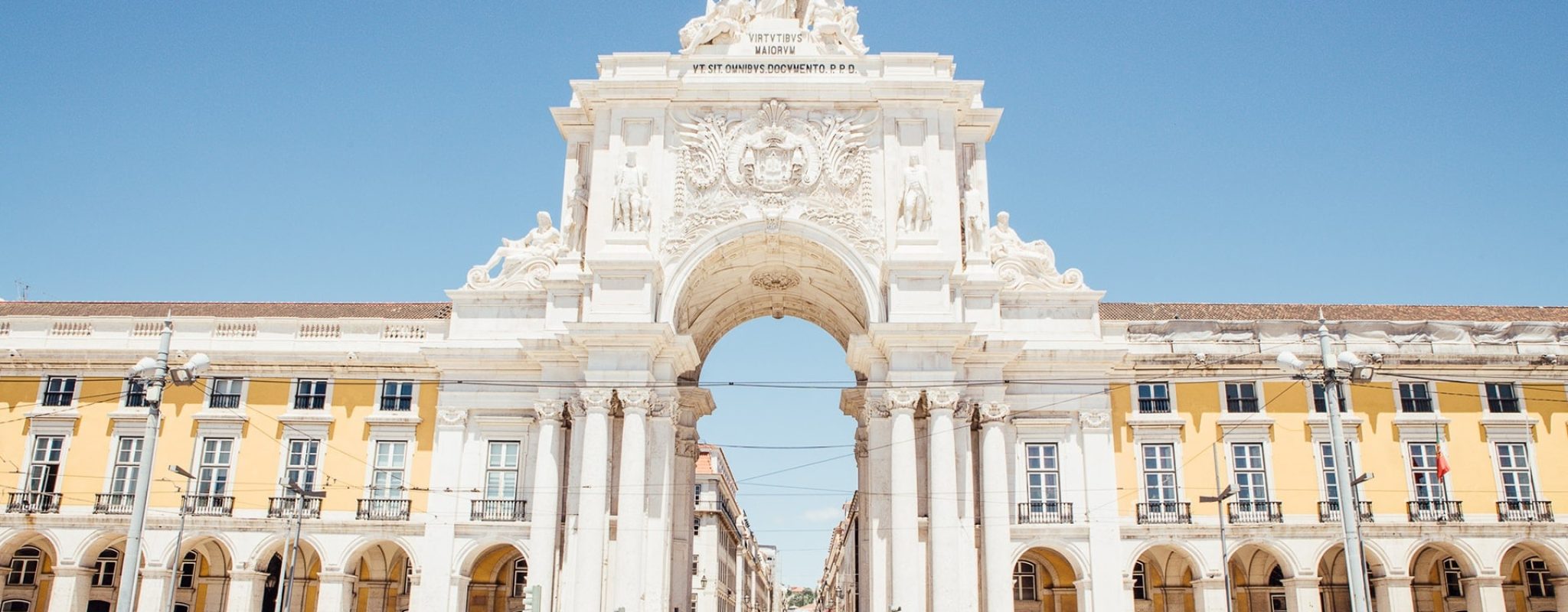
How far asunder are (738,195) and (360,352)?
13.4 meters

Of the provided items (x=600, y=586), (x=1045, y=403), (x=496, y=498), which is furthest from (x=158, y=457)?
A: (x=1045, y=403)

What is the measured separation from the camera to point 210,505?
126 ft

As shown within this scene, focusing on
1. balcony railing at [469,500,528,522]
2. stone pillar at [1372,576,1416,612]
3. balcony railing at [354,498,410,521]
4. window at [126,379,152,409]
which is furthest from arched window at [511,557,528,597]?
stone pillar at [1372,576,1416,612]

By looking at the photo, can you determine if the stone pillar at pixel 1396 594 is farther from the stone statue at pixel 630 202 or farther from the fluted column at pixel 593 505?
the stone statue at pixel 630 202

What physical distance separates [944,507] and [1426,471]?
51.8 feet

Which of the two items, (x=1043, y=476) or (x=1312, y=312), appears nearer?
(x=1043, y=476)

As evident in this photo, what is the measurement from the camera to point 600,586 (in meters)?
34.9

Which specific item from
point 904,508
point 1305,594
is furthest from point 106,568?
point 1305,594

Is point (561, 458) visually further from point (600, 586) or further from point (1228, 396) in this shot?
point (1228, 396)

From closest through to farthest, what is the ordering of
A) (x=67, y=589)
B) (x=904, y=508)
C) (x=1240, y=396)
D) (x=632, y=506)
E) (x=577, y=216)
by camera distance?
1. (x=632, y=506)
2. (x=904, y=508)
3. (x=67, y=589)
4. (x=1240, y=396)
5. (x=577, y=216)

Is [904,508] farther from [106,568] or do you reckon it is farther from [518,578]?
[106,568]

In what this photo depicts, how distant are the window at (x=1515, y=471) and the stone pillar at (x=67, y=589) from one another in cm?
4431

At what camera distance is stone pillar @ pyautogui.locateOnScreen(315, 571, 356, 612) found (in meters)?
37.5

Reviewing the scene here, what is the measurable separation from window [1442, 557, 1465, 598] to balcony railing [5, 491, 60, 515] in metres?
44.4
